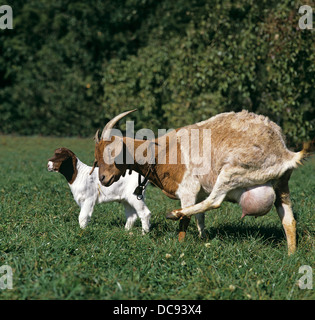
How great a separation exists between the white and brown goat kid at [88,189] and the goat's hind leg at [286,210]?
181 cm

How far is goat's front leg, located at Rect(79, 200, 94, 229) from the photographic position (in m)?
5.86

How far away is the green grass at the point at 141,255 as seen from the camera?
3758mm

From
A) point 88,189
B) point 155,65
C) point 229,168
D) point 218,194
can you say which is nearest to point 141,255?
point 218,194

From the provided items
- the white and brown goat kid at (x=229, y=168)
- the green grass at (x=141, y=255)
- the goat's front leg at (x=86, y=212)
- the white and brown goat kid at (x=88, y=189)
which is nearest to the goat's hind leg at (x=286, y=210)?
the white and brown goat kid at (x=229, y=168)

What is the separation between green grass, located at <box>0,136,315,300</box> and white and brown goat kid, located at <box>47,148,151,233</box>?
24cm

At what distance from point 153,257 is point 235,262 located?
86cm

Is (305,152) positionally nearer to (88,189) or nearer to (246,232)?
(246,232)

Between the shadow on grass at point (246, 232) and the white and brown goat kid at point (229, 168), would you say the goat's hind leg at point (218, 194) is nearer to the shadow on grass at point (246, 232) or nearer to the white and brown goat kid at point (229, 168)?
the white and brown goat kid at point (229, 168)

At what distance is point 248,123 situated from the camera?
4.98 m

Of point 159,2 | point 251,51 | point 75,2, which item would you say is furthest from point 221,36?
point 75,2

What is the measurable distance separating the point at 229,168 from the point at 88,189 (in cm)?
217

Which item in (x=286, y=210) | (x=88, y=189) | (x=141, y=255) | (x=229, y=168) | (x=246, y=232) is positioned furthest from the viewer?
(x=88, y=189)

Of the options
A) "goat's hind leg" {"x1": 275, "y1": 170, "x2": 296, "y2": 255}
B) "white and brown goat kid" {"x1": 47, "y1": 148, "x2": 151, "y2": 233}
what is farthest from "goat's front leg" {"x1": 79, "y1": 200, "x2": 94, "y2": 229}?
→ "goat's hind leg" {"x1": 275, "y1": 170, "x2": 296, "y2": 255}

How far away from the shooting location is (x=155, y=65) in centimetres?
1540
